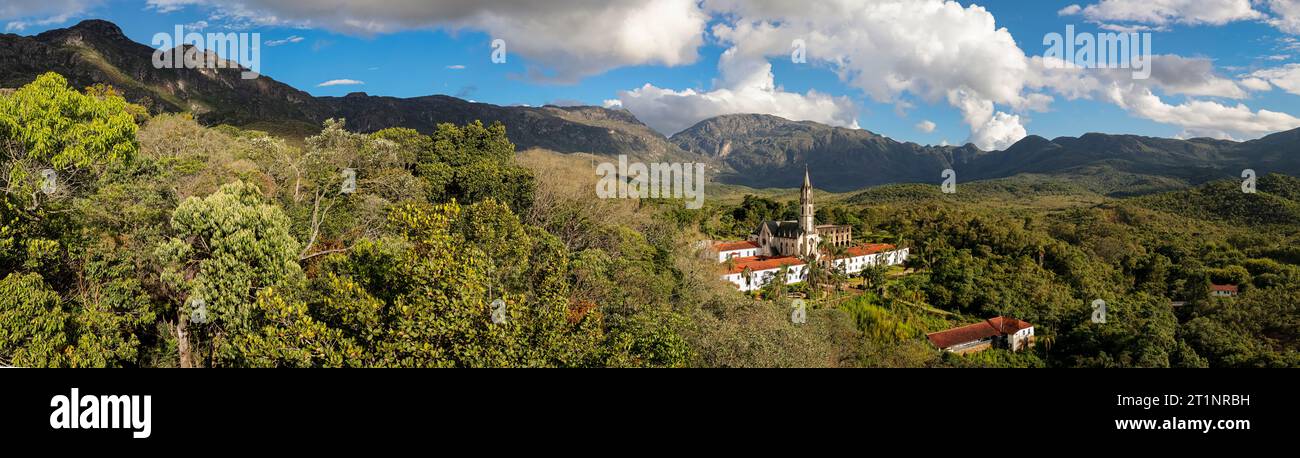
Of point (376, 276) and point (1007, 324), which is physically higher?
point (376, 276)

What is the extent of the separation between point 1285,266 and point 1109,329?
2921cm

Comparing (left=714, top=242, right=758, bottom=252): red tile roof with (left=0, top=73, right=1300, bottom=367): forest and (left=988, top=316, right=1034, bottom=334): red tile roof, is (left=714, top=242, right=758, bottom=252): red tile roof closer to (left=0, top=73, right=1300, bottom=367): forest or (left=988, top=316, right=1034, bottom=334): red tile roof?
(left=0, top=73, right=1300, bottom=367): forest

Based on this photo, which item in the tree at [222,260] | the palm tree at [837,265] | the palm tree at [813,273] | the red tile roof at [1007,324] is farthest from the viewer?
the palm tree at [837,265]

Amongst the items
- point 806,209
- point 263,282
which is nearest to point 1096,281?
point 806,209

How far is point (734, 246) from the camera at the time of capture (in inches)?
2413

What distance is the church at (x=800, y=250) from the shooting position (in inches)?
2144

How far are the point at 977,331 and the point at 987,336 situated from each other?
35.6 inches

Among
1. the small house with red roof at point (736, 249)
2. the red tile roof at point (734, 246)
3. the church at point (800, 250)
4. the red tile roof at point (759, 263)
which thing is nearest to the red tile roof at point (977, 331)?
the church at point (800, 250)

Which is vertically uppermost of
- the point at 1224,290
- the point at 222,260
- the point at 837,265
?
the point at 222,260

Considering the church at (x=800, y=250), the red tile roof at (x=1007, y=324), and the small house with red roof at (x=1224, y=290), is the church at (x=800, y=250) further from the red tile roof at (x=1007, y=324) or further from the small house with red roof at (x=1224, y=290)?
the small house with red roof at (x=1224, y=290)

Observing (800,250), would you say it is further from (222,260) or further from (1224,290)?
(222,260)

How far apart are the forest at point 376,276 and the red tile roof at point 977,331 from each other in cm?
125
